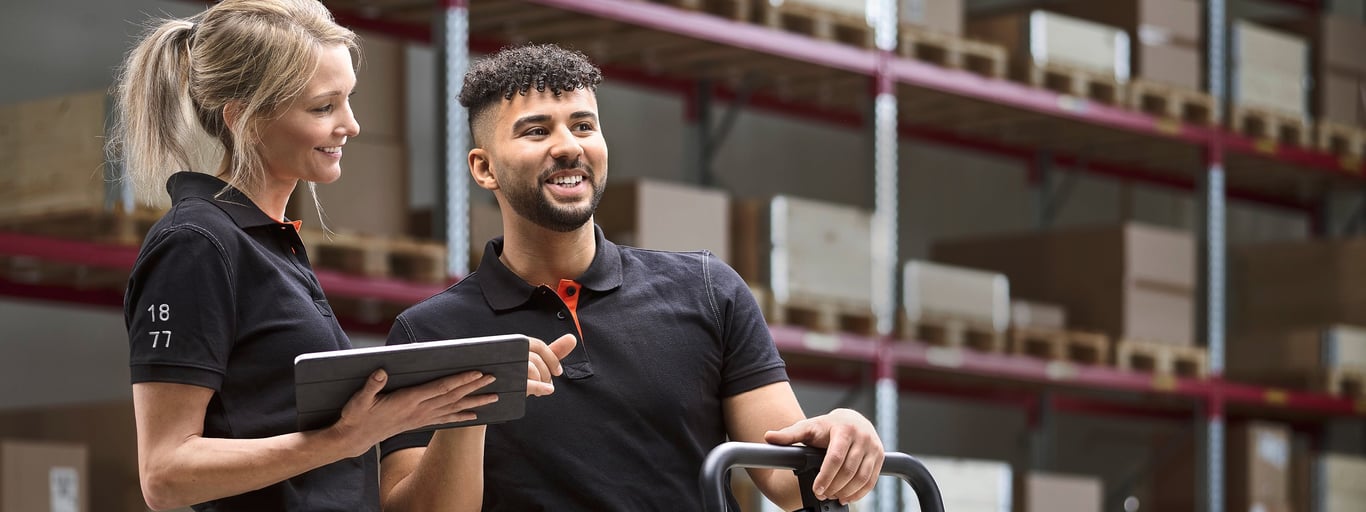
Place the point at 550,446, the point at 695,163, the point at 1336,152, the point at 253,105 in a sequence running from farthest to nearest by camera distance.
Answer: the point at 1336,152 < the point at 695,163 < the point at 550,446 < the point at 253,105

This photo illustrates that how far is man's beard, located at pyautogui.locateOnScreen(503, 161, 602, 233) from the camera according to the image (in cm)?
269

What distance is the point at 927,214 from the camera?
40.2 ft

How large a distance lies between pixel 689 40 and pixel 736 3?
0.40m

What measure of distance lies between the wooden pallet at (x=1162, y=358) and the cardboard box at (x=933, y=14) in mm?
1964

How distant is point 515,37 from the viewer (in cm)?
848

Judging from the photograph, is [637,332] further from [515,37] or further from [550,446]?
[515,37]

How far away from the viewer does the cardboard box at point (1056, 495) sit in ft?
30.4

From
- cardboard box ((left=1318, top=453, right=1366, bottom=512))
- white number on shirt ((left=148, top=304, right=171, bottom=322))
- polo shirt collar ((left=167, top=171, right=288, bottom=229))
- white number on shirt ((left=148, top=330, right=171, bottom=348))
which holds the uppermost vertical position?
polo shirt collar ((left=167, top=171, right=288, bottom=229))

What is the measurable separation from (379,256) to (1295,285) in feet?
20.8

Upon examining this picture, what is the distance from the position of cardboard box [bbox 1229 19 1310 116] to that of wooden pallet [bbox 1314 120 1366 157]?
7.8 inches

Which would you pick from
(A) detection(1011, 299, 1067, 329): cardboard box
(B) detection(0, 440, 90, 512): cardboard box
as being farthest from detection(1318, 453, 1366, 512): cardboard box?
(B) detection(0, 440, 90, 512): cardboard box

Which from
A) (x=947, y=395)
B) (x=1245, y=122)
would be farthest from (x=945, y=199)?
(x=1245, y=122)

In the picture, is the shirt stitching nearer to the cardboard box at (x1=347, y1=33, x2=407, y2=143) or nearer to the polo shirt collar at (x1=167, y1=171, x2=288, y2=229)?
the polo shirt collar at (x1=167, y1=171, x2=288, y2=229)

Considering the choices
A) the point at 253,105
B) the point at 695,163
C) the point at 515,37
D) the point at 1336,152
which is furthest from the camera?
the point at 1336,152
